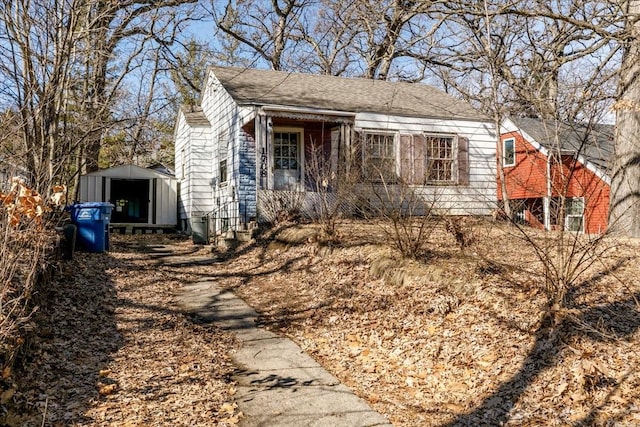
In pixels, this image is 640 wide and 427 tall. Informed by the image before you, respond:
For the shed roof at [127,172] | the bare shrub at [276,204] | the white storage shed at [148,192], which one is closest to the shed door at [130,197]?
the white storage shed at [148,192]

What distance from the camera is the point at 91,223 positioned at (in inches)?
438

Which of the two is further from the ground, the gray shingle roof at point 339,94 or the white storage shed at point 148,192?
the gray shingle roof at point 339,94

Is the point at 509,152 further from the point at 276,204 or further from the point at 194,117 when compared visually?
the point at 276,204

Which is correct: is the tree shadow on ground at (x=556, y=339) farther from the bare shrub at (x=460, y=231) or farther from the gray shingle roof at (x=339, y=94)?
the gray shingle roof at (x=339, y=94)

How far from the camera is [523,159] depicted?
21.9 meters

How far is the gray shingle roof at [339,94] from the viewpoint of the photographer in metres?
14.1

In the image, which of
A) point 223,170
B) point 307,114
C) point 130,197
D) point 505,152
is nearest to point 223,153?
point 223,170

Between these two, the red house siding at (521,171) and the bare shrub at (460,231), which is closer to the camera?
the bare shrub at (460,231)

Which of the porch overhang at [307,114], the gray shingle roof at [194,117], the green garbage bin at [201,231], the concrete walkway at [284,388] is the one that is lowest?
the concrete walkway at [284,388]

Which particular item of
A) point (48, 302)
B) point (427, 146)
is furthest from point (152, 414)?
point (427, 146)

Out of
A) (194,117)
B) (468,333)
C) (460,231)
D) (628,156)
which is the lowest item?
(468,333)

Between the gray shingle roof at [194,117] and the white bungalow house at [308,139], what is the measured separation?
2.6 inches

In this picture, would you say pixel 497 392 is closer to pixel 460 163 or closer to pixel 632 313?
pixel 632 313

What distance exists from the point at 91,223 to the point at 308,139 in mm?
6360
